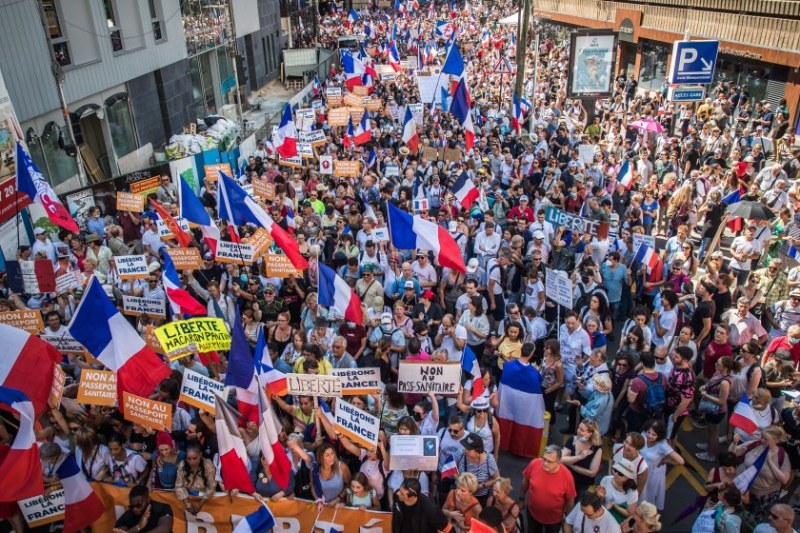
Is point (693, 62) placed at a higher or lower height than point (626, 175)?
higher

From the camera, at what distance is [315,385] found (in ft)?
20.5

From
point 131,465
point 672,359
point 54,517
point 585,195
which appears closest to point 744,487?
point 672,359

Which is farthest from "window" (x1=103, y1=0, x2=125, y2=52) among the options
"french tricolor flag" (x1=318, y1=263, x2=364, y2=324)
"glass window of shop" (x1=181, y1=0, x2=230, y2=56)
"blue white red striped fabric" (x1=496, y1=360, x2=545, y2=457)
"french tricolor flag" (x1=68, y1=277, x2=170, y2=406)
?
"blue white red striped fabric" (x1=496, y1=360, x2=545, y2=457)

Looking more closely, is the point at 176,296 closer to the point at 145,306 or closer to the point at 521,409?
the point at 145,306

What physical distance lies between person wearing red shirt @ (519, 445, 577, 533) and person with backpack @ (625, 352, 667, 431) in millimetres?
1486

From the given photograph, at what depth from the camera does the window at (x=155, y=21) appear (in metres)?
22.4

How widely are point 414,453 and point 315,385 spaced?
1221 mm

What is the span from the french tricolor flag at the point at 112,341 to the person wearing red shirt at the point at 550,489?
12.6 feet

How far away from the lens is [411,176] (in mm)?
13820

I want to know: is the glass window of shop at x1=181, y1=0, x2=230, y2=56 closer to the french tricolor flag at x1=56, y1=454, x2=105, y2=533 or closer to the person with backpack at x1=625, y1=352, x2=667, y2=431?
the french tricolor flag at x1=56, y1=454, x2=105, y2=533

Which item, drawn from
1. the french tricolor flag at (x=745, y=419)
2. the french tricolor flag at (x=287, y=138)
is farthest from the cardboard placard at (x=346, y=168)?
the french tricolor flag at (x=745, y=419)

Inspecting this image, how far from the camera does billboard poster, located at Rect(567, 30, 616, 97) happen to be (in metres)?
18.8

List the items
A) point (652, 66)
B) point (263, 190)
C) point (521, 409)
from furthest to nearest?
point (652, 66) < point (263, 190) < point (521, 409)

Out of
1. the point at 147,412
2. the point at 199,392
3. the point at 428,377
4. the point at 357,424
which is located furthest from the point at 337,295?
the point at 147,412
